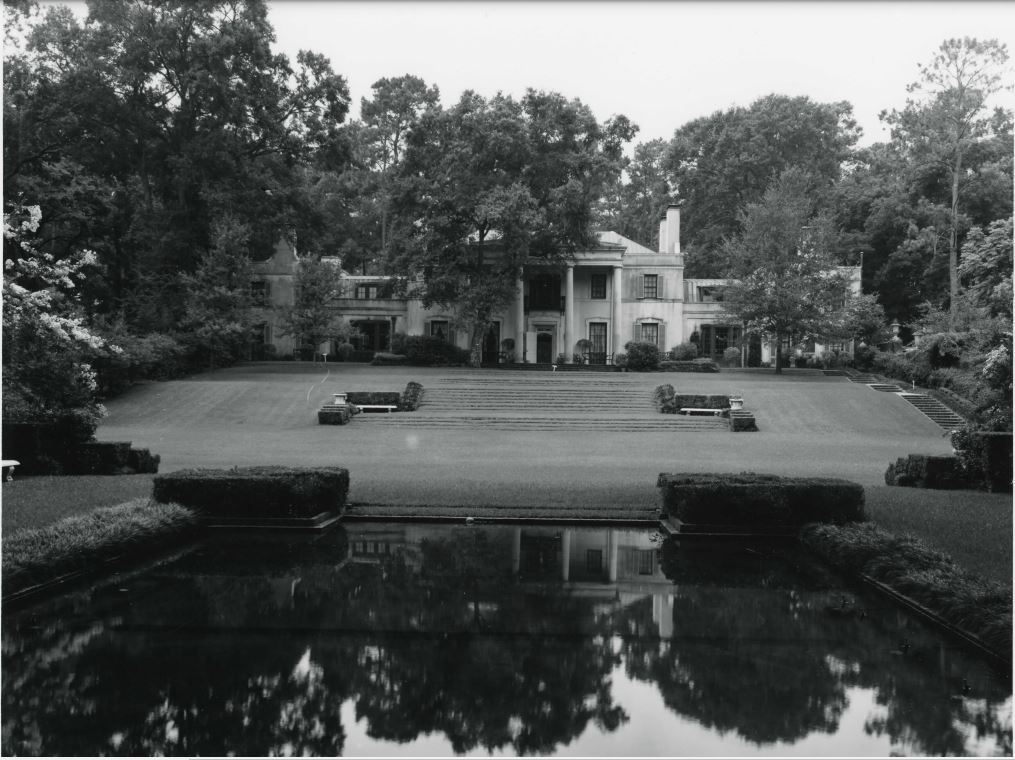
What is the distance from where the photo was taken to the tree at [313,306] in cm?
4316

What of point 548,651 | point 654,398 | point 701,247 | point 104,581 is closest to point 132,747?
point 548,651

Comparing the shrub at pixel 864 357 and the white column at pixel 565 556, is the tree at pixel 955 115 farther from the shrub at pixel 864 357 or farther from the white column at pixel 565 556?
the white column at pixel 565 556

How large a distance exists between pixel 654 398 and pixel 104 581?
86.5 feet

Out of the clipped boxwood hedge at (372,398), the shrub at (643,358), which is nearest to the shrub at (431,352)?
the shrub at (643,358)

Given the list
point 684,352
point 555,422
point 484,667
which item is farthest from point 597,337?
point 484,667

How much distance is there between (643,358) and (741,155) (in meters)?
20.9

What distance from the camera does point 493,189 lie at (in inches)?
1636

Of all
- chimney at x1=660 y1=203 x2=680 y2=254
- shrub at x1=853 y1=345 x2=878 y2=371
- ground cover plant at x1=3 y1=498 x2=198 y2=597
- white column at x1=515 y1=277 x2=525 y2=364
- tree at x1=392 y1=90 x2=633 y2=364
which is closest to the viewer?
ground cover plant at x1=3 y1=498 x2=198 y2=597

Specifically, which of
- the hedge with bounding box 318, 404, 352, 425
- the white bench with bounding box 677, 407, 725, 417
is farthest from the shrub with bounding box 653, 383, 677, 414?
the hedge with bounding box 318, 404, 352, 425

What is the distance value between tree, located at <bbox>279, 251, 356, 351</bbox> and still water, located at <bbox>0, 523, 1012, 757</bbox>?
112 ft

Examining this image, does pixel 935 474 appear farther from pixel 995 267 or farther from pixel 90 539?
pixel 90 539

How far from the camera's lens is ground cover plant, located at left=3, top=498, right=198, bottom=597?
852 cm

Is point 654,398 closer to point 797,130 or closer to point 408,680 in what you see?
point 408,680

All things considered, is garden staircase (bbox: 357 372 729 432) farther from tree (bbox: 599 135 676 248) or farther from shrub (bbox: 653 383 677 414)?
tree (bbox: 599 135 676 248)
